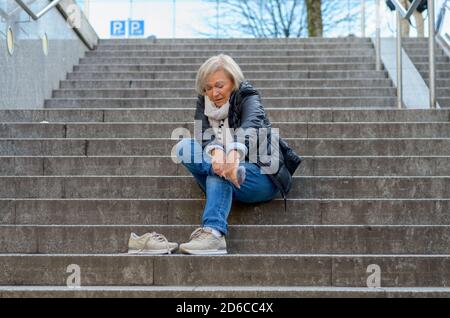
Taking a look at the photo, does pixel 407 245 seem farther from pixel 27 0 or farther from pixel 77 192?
pixel 27 0

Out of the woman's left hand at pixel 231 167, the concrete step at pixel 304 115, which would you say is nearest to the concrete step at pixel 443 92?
the concrete step at pixel 304 115

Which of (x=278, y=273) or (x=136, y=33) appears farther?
(x=136, y=33)

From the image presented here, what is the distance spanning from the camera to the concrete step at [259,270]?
13.4 ft

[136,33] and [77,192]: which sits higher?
[136,33]

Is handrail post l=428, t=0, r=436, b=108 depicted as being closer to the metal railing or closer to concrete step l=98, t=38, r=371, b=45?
the metal railing

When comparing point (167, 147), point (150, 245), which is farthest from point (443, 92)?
point (150, 245)

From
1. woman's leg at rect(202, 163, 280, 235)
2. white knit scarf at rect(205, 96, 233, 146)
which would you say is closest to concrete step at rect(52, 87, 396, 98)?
white knit scarf at rect(205, 96, 233, 146)

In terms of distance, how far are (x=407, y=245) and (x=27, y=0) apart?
5031 millimetres

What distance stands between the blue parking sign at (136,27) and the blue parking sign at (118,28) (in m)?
0.24

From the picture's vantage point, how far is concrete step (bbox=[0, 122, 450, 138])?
6.33 meters

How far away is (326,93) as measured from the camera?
861 cm
